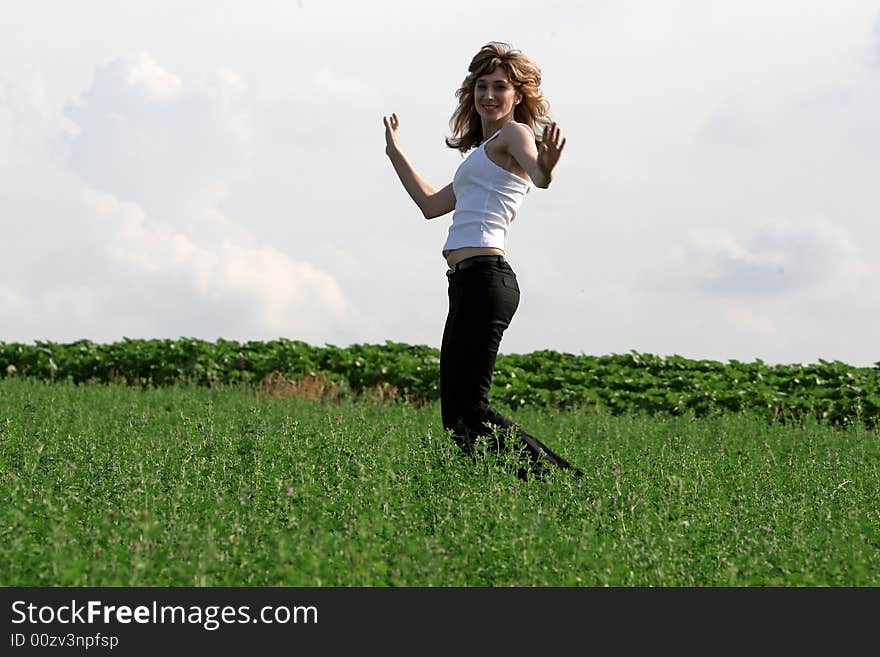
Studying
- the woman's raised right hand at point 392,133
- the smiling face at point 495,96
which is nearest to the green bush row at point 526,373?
the woman's raised right hand at point 392,133

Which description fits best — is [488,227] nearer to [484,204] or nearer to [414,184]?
[484,204]

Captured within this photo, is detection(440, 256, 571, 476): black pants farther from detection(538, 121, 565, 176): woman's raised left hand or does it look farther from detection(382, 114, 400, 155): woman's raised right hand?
detection(382, 114, 400, 155): woman's raised right hand

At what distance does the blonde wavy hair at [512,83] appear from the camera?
6012 millimetres

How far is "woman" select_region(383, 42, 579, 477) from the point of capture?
5.58m

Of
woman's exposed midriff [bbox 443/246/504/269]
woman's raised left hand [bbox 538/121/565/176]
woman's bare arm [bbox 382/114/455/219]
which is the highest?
woman's bare arm [bbox 382/114/455/219]

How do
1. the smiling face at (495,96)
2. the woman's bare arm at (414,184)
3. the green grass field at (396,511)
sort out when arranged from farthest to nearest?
the woman's bare arm at (414,184) < the smiling face at (495,96) < the green grass field at (396,511)

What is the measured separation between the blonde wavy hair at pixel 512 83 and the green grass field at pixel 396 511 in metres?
2.07

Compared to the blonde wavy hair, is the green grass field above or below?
below

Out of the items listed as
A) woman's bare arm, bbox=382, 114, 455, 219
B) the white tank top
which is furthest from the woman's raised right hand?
the white tank top

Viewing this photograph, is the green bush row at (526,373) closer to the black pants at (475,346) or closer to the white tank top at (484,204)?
the black pants at (475,346)

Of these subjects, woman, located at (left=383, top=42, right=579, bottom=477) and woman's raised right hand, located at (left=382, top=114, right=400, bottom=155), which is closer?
woman, located at (left=383, top=42, right=579, bottom=477)

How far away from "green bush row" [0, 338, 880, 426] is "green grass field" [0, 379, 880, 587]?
438 centimetres
